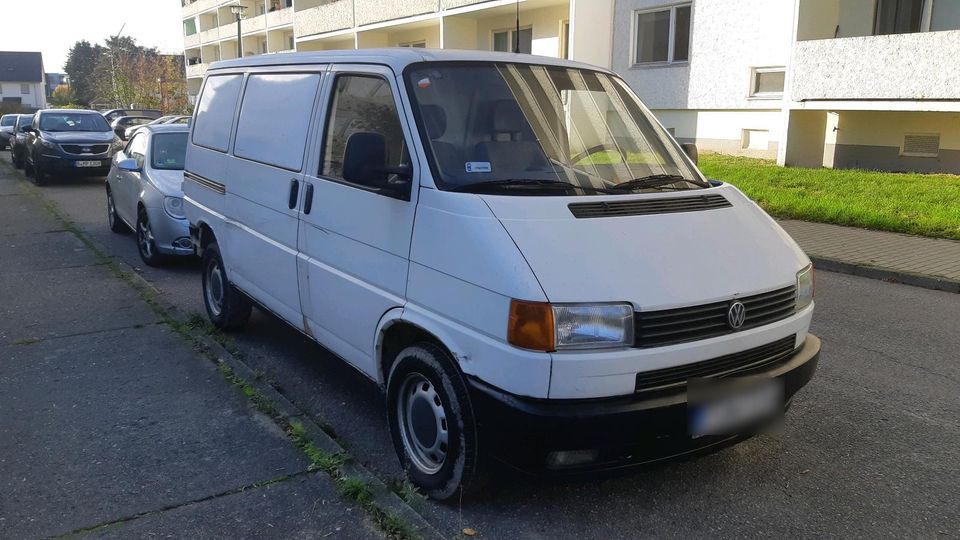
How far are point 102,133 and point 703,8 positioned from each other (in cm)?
1524

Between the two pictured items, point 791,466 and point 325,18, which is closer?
point 791,466

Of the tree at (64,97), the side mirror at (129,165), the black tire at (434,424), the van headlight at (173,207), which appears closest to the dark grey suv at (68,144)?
the side mirror at (129,165)

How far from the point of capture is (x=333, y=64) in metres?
4.55

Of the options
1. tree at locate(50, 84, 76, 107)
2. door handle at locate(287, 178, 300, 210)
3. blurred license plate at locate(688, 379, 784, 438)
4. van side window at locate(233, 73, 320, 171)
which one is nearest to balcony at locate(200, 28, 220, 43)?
tree at locate(50, 84, 76, 107)

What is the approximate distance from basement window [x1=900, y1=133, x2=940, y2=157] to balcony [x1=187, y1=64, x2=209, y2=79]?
54929 millimetres

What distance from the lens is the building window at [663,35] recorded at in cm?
1986

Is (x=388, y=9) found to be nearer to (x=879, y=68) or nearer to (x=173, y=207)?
(x=879, y=68)

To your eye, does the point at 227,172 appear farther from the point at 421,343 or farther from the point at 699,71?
the point at 699,71

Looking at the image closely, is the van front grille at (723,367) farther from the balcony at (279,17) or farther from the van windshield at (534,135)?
the balcony at (279,17)

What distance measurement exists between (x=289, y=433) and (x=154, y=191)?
18.5ft

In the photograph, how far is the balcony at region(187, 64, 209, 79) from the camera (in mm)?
61259

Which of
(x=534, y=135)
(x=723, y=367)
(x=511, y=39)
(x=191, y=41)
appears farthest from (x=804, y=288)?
(x=191, y=41)

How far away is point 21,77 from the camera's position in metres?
113

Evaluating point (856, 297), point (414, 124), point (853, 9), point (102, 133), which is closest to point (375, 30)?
point (102, 133)
